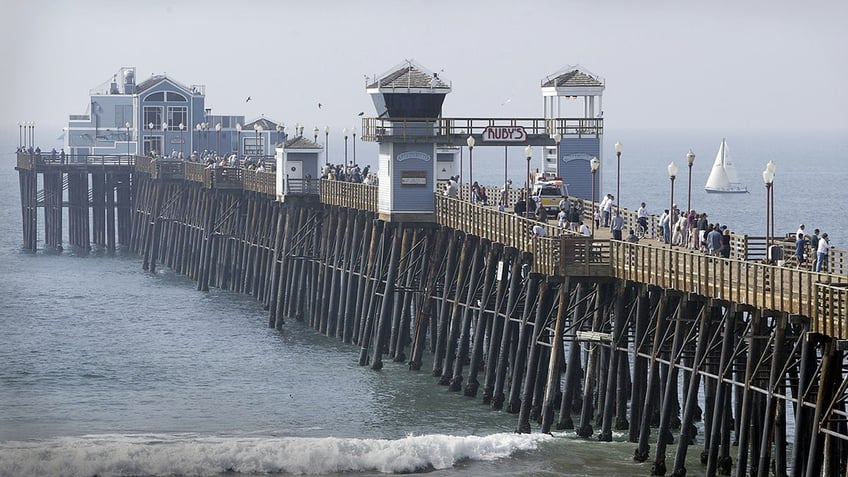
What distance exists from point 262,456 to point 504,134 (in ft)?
65.6

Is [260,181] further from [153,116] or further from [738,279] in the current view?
[738,279]

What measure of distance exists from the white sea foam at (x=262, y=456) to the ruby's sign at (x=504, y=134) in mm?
17324

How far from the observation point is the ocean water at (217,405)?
43094 mm

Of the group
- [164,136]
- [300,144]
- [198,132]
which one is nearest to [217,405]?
[300,144]

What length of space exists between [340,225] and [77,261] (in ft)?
122

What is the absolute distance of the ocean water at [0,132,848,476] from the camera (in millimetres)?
43094

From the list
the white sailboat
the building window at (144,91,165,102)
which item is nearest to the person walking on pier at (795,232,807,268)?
the building window at (144,91,165,102)

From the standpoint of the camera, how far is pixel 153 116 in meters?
115

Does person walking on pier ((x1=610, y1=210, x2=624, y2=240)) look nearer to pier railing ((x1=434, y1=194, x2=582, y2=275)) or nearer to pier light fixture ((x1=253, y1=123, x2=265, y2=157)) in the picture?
pier railing ((x1=434, y1=194, x2=582, y2=275))

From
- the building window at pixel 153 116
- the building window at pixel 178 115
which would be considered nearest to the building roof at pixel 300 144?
the building window at pixel 153 116

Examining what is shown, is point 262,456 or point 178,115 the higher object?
point 178,115

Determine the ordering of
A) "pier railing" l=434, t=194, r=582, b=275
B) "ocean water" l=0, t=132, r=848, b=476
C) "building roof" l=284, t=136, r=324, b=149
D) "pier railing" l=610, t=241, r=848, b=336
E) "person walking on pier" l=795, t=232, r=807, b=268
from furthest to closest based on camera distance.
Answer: "building roof" l=284, t=136, r=324, b=149 < "pier railing" l=434, t=194, r=582, b=275 < "ocean water" l=0, t=132, r=848, b=476 < "person walking on pier" l=795, t=232, r=807, b=268 < "pier railing" l=610, t=241, r=848, b=336

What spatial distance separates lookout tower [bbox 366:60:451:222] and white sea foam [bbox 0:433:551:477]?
47.8 feet

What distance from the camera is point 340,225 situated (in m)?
67.1
